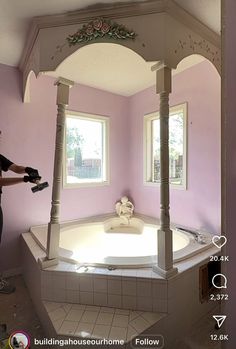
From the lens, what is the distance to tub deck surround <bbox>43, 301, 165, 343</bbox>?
46.6 inches

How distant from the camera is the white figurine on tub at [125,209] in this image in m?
2.88

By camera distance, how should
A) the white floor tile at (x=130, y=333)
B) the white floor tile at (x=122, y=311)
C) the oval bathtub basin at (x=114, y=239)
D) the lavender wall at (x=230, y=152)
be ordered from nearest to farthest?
1. the lavender wall at (x=230, y=152)
2. the white floor tile at (x=130, y=333)
3. the white floor tile at (x=122, y=311)
4. the oval bathtub basin at (x=114, y=239)

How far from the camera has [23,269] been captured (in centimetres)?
225

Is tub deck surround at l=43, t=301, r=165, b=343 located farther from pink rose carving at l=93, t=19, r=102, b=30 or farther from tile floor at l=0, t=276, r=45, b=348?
pink rose carving at l=93, t=19, r=102, b=30

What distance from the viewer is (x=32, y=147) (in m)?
2.38

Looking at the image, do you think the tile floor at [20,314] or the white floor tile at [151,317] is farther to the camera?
the tile floor at [20,314]

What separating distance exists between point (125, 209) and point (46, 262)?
5.07ft

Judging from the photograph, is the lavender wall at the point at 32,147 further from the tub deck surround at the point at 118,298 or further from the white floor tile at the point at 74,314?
the white floor tile at the point at 74,314

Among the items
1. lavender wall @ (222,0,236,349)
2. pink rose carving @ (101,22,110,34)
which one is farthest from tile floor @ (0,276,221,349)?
pink rose carving @ (101,22,110,34)

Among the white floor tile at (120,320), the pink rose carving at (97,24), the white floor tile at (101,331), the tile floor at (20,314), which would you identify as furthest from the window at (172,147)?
the tile floor at (20,314)

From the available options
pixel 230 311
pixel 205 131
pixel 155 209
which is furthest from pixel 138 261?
pixel 205 131

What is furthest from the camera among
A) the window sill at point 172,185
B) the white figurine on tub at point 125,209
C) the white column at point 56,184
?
the white figurine on tub at point 125,209

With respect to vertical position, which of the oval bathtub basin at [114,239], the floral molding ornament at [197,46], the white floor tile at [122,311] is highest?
the floral molding ornament at [197,46]

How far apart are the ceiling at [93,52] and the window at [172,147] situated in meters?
0.50
